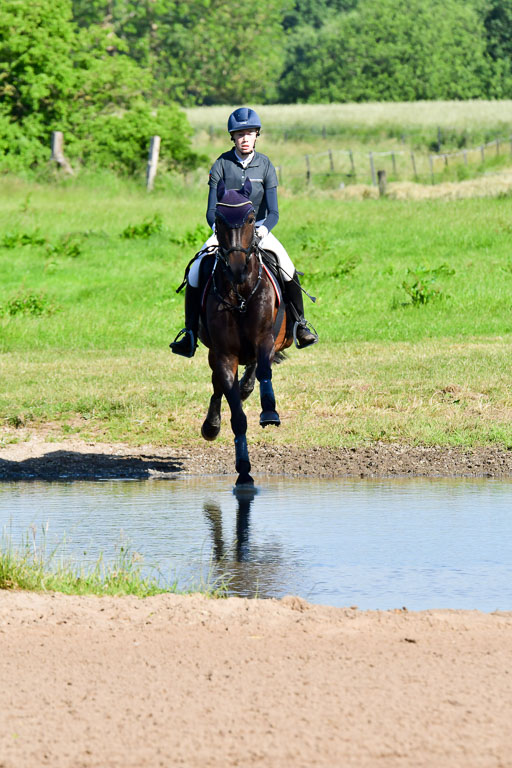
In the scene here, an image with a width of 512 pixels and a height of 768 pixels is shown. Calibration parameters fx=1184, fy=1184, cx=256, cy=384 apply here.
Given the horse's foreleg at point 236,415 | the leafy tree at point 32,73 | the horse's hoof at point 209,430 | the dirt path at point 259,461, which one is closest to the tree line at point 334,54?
the leafy tree at point 32,73

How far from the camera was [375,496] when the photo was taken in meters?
10.1

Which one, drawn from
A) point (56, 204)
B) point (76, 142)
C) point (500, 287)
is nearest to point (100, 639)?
point (500, 287)

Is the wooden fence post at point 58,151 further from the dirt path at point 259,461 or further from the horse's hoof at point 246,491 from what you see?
the horse's hoof at point 246,491

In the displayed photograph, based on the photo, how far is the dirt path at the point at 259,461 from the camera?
11.2m

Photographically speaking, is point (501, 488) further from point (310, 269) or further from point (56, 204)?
point (56, 204)

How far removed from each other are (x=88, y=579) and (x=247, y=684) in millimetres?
2143

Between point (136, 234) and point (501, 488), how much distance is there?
17.7 m

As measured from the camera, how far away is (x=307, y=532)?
28.7 ft

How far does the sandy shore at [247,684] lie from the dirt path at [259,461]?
482cm

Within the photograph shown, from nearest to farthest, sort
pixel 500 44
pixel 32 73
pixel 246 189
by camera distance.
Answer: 1. pixel 246 189
2. pixel 32 73
3. pixel 500 44

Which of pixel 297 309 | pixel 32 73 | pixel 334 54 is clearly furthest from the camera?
pixel 334 54

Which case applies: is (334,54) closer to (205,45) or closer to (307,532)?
(205,45)

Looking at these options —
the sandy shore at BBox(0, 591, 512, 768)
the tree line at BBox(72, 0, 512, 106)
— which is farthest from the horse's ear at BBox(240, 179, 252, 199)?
the tree line at BBox(72, 0, 512, 106)

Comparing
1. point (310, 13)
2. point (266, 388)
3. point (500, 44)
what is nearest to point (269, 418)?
point (266, 388)
